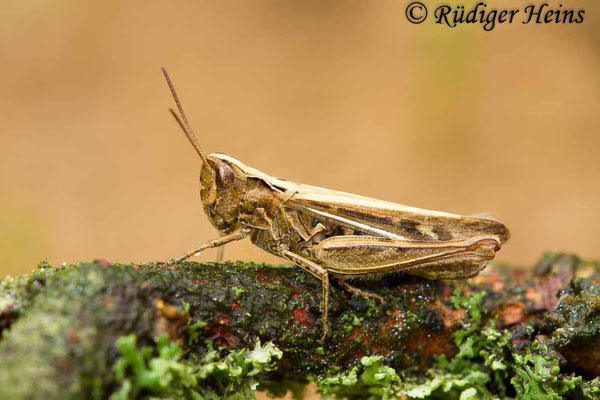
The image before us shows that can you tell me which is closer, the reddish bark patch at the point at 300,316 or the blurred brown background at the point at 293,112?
the reddish bark patch at the point at 300,316

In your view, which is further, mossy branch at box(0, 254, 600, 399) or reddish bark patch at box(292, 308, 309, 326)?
reddish bark patch at box(292, 308, 309, 326)

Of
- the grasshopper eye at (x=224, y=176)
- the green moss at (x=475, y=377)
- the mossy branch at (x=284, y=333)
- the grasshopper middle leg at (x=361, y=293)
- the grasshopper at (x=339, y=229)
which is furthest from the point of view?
the grasshopper eye at (x=224, y=176)

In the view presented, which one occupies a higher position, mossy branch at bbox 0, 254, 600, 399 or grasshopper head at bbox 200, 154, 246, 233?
grasshopper head at bbox 200, 154, 246, 233

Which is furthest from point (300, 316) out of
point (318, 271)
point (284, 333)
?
point (318, 271)

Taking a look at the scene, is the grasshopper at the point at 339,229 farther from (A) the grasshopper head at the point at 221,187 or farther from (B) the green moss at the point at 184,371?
(B) the green moss at the point at 184,371

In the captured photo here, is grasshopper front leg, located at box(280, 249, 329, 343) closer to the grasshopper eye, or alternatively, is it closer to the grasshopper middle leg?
the grasshopper middle leg

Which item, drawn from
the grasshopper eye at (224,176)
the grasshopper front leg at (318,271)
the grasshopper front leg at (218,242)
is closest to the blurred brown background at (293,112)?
the grasshopper front leg at (218,242)

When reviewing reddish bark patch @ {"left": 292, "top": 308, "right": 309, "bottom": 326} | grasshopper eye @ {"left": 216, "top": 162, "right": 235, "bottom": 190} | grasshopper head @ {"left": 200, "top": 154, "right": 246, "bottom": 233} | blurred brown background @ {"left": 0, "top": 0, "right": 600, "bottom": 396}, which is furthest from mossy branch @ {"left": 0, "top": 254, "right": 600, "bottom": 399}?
blurred brown background @ {"left": 0, "top": 0, "right": 600, "bottom": 396}

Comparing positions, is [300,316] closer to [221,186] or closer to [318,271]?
[318,271]
